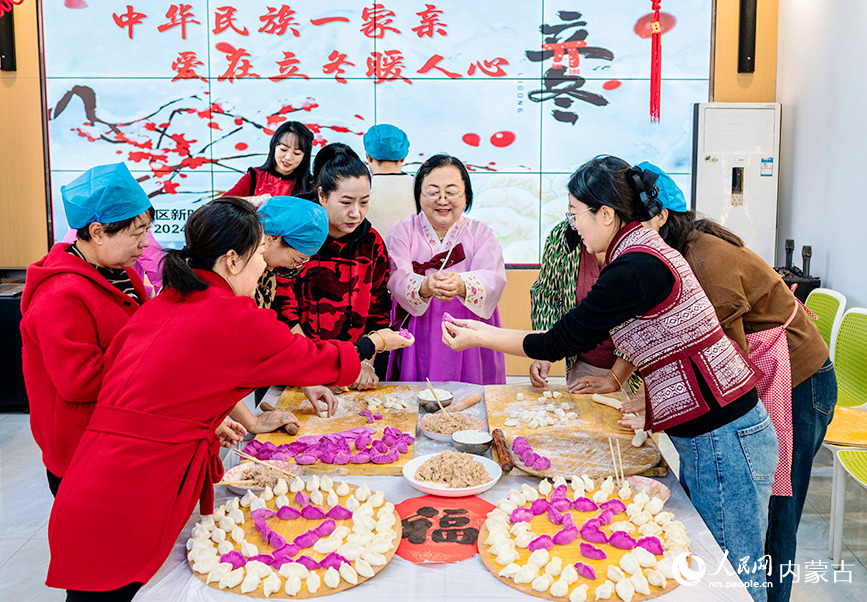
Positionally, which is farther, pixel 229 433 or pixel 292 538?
Result: pixel 229 433

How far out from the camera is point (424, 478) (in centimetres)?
187

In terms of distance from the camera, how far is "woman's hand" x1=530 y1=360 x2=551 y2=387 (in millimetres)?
2641

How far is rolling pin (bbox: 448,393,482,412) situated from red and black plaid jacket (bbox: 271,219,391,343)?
0.51m

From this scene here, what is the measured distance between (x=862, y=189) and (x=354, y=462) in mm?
3562

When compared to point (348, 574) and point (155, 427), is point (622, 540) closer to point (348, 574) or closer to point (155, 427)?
point (348, 574)

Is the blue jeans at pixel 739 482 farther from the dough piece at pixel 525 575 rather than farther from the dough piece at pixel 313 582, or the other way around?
the dough piece at pixel 313 582

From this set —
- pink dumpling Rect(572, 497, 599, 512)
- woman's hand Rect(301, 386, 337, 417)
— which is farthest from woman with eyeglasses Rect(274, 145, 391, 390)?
pink dumpling Rect(572, 497, 599, 512)

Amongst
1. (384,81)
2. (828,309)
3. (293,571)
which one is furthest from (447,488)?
(384,81)

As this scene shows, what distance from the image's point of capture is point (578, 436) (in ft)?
6.97

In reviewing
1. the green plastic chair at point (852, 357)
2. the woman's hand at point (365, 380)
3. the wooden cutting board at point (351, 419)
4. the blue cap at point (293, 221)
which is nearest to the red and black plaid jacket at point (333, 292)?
the woman's hand at point (365, 380)

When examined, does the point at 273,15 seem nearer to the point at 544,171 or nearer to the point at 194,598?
the point at 544,171

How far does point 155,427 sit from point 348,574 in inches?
19.4

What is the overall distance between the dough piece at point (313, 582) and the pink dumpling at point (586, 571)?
50cm

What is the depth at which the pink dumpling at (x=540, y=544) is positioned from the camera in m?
1.54
